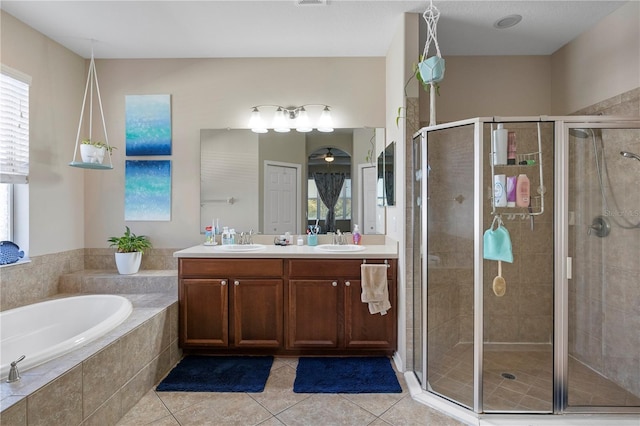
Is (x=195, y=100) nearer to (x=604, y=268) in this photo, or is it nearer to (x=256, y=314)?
(x=256, y=314)

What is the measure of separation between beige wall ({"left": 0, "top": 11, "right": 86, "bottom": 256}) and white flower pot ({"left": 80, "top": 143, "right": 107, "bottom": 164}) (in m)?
0.26

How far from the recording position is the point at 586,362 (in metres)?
2.10

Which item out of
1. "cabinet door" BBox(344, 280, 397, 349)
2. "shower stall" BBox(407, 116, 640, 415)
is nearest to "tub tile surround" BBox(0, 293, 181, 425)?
"cabinet door" BBox(344, 280, 397, 349)

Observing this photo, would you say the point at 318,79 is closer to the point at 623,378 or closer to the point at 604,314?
the point at 604,314

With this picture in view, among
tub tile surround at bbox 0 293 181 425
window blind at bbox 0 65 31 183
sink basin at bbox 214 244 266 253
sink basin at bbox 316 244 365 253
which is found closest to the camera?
tub tile surround at bbox 0 293 181 425

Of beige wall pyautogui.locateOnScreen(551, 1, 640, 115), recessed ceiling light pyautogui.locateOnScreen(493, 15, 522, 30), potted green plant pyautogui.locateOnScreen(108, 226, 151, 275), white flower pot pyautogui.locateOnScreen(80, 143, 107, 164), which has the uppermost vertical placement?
recessed ceiling light pyautogui.locateOnScreen(493, 15, 522, 30)

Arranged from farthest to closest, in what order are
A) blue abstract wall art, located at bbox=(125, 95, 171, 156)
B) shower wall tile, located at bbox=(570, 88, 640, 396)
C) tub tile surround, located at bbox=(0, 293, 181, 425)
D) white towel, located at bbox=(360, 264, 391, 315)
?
blue abstract wall art, located at bbox=(125, 95, 171, 156)
white towel, located at bbox=(360, 264, 391, 315)
shower wall tile, located at bbox=(570, 88, 640, 396)
tub tile surround, located at bbox=(0, 293, 181, 425)

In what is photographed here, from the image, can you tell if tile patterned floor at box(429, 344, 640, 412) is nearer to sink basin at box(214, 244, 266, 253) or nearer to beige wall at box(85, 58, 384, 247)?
sink basin at box(214, 244, 266, 253)

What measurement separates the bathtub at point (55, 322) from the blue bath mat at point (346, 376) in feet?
4.37

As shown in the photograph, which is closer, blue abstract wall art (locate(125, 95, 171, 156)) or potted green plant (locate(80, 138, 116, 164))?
potted green plant (locate(80, 138, 116, 164))

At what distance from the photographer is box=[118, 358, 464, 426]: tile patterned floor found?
195 centimetres

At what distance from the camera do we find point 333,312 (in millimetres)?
2643

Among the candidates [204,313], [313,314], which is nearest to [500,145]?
[313,314]

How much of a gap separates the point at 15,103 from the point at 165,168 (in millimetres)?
1154
